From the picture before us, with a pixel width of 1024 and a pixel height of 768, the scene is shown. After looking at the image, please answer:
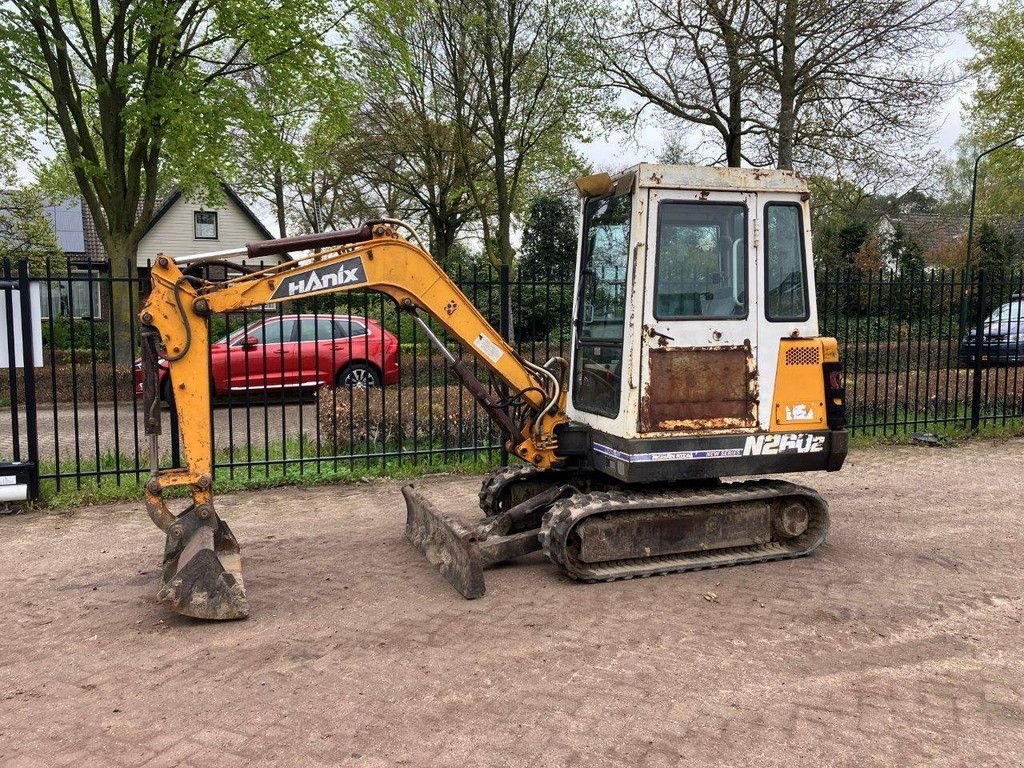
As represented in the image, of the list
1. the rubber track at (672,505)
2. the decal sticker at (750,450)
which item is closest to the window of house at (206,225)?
the decal sticker at (750,450)

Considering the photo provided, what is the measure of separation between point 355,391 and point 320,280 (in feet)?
18.6

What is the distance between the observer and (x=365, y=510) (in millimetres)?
7270

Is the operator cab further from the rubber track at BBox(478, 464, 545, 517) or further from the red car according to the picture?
the red car

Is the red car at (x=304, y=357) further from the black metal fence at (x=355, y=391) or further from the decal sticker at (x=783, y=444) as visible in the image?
the decal sticker at (x=783, y=444)

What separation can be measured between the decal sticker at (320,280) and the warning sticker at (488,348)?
3.10 feet

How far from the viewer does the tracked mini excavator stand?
4816 millimetres

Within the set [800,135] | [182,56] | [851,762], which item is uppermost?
[182,56]

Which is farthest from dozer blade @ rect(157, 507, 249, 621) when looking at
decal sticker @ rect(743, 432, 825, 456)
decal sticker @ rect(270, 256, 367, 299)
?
decal sticker @ rect(743, 432, 825, 456)

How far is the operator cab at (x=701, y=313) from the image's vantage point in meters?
5.13

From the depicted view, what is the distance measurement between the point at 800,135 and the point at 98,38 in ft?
47.5

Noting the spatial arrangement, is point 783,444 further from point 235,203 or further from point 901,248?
point 235,203

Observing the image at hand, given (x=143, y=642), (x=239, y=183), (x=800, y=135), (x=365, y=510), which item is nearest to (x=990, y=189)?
(x=800, y=135)

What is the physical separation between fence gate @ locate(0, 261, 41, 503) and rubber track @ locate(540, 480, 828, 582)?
15.7 ft

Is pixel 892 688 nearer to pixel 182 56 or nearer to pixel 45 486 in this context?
pixel 45 486
